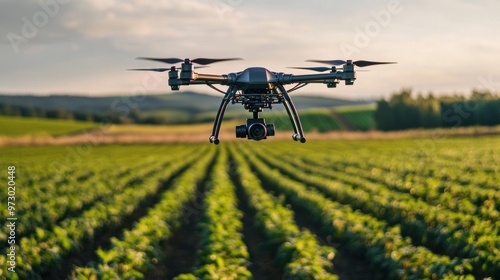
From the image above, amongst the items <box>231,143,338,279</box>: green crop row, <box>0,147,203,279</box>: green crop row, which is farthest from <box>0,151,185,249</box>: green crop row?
<box>231,143,338,279</box>: green crop row

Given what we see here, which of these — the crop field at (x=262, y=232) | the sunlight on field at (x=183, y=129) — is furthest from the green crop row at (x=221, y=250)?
the sunlight on field at (x=183, y=129)

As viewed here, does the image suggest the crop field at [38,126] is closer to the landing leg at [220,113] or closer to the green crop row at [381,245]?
the green crop row at [381,245]

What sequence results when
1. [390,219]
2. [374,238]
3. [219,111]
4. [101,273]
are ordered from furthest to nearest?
[390,219] < [374,238] < [101,273] < [219,111]

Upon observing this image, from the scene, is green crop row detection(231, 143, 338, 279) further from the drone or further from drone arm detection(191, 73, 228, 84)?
drone arm detection(191, 73, 228, 84)

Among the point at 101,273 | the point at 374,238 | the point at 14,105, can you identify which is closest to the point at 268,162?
the point at 374,238

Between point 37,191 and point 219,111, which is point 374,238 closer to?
point 219,111

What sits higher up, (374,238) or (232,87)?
(232,87)

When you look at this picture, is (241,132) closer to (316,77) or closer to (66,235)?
(316,77)
